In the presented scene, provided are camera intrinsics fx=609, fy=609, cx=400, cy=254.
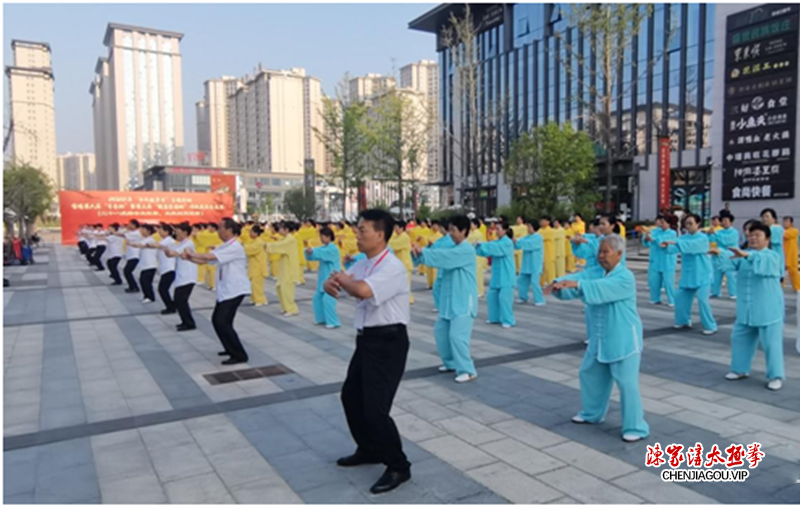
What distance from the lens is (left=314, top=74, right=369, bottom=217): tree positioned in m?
22.9

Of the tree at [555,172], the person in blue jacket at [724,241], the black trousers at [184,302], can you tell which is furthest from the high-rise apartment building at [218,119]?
the person in blue jacket at [724,241]

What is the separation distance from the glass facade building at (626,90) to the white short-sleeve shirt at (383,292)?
67.3 feet

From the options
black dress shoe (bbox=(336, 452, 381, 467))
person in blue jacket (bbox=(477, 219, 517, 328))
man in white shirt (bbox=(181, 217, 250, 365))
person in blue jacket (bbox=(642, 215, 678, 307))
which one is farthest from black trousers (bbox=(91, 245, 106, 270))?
black dress shoe (bbox=(336, 452, 381, 467))

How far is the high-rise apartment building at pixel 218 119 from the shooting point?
99.8 metres

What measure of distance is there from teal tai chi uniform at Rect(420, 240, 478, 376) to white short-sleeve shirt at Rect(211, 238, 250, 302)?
2.04 m

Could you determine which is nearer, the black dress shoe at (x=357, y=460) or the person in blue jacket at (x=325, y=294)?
the black dress shoe at (x=357, y=460)

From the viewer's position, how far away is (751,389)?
5270 millimetres

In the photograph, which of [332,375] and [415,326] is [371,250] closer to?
[332,375]

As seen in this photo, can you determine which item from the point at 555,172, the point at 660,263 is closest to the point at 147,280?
the point at 660,263

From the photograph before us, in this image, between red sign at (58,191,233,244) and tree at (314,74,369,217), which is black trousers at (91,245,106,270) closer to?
tree at (314,74,369,217)

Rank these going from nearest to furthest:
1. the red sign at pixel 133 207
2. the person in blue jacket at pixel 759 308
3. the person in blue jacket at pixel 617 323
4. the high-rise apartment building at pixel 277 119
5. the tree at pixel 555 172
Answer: the person in blue jacket at pixel 617 323
the person in blue jacket at pixel 759 308
the tree at pixel 555 172
the red sign at pixel 133 207
the high-rise apartment building at pixel 277 119

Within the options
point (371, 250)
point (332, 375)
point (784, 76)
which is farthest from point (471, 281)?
point (784, 76)

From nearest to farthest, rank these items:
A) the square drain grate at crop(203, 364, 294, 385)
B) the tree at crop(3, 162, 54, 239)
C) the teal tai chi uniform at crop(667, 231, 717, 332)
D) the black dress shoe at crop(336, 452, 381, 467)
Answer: the black dress shoe at crop(336, 452, 381, 467) → the square drain grate at crop(203, 364, 294, 385) → the teal tai chi uniform at crop(667, 231, 717, 332) → the tree at crop(3, 162, 54, 239)

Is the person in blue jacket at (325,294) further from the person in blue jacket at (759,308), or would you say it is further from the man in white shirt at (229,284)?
the person in blue jacket at (759,308)
